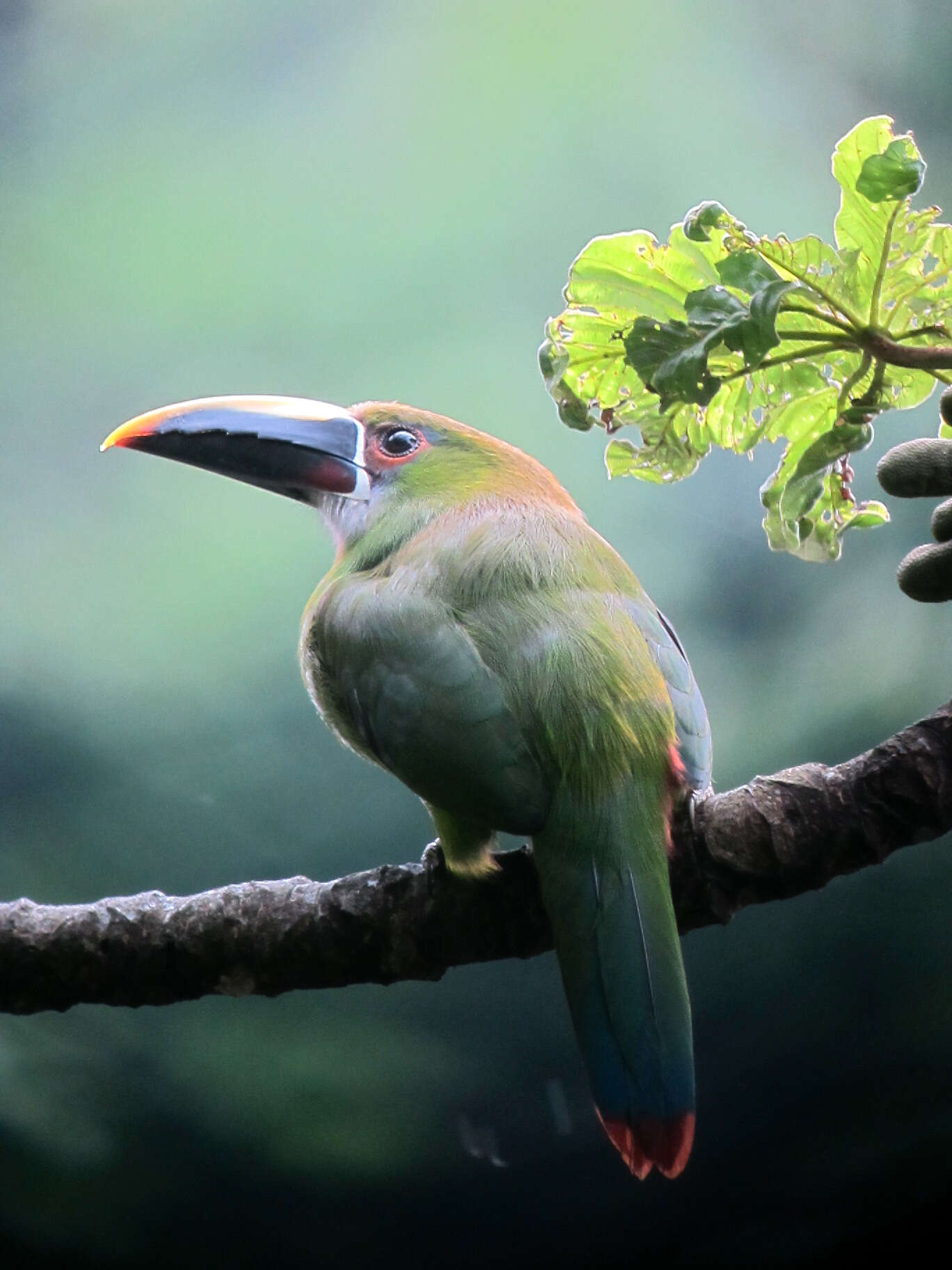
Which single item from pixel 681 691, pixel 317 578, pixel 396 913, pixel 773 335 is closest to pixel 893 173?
pixel 773 335

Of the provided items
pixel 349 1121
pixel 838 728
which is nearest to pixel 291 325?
pixel 838 728

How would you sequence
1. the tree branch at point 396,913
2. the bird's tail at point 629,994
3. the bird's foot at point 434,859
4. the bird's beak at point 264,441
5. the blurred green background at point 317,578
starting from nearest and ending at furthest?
the bird's tail at point 629,994 < the tree branch at point 396,913 < the bird's foot at point 434,859 < the bird's beak at point 264,441 < the blurred green background at point 317,578

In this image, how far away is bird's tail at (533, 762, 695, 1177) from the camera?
108cm

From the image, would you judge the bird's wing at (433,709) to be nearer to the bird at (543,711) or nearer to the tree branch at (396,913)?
the bird at (543,711)

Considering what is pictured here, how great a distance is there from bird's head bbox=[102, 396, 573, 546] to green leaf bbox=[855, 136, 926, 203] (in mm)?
568

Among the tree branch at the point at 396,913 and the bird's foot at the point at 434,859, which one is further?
the bird's foot at the point at 434,859

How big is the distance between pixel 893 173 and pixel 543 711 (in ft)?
2.27

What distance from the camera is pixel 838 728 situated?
2.00 metres

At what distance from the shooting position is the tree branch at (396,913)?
3.89 feet

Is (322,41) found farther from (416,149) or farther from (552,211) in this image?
(552,211)

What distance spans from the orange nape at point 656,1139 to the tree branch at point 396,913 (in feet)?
0.74

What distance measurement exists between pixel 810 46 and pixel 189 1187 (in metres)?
2.24

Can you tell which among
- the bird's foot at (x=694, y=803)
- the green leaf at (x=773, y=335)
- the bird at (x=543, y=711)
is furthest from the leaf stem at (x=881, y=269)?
the bird's foot at (x=694, y=803)

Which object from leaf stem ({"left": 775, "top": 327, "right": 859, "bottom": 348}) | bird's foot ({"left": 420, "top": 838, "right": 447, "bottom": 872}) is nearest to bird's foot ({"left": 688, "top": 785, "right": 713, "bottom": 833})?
bird's foot ({"left": 420, "top": 838, "right": 447, "bottom": 872})
